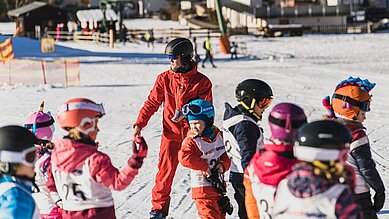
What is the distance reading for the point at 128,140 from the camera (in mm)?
13141

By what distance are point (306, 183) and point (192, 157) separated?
246 centimetres

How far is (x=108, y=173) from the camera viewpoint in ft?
14.8

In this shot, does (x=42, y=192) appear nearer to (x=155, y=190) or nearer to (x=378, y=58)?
(x=155, y=190)

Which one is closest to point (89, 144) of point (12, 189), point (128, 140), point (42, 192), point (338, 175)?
point (12, 189)

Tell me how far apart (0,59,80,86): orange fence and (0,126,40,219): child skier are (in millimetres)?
20521

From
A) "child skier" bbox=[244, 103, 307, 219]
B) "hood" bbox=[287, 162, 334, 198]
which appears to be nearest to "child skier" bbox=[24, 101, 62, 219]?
"child skier" bbox=[244, 103, 307, 219]

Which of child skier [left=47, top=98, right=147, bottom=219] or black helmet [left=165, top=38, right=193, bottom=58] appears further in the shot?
black helmet [left=165, top=38, right=193, bottom=58]

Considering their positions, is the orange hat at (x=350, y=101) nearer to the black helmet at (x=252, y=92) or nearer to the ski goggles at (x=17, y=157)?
the black helmet at (x=252, y=92)

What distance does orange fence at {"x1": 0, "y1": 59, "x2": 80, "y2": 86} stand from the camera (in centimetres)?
2564

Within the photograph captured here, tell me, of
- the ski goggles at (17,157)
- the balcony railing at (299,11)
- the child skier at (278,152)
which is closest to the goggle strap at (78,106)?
the ski goggles at (17,157)

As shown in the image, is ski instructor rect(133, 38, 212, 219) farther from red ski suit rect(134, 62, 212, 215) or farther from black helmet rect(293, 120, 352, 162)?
black helmet rect(293, 120, 352, 162)

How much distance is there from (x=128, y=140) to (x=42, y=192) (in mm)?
7212

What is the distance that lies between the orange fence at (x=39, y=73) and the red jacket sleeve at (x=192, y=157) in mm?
18916

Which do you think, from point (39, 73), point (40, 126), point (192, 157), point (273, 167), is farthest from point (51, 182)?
point (39, 73)
